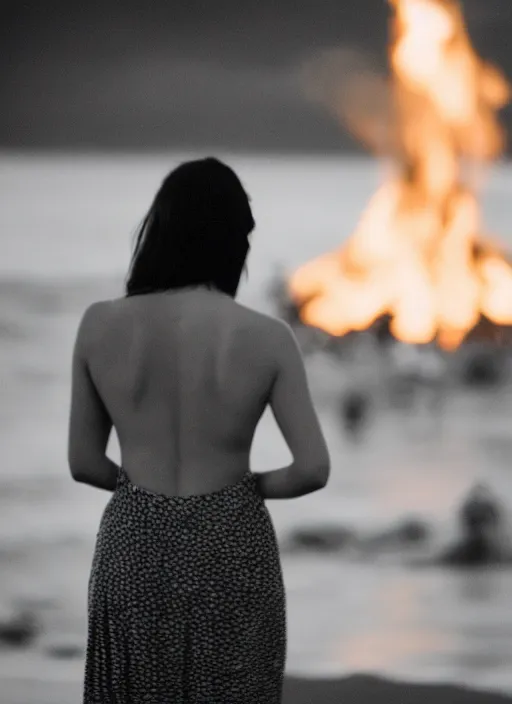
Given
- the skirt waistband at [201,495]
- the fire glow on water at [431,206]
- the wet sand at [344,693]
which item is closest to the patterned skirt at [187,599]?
the skirt waistband at [201,495]

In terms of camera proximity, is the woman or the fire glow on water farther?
the fire glow on water

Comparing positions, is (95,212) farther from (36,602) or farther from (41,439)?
(36,602)

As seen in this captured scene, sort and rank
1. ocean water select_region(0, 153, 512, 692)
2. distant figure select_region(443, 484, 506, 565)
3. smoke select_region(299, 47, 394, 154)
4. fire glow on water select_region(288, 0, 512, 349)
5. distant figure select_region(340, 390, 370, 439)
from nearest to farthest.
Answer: ocean water select_region(0, 153, 512, 692), distant figure select_region(443, 484, 506, 565), fire glow on water select_region(288, 0, 512, 349), smoke select_region(299, 47, 394, 154), distant figure select_region(340, 390, 370, 439)

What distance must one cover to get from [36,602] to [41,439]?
1853mm

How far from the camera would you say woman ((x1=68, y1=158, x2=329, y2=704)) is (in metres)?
1.06

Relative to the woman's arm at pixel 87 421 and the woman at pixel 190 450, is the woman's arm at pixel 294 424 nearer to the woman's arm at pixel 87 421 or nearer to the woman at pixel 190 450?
the woman at pixel 190 450

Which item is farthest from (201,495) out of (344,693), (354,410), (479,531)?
(354,410)

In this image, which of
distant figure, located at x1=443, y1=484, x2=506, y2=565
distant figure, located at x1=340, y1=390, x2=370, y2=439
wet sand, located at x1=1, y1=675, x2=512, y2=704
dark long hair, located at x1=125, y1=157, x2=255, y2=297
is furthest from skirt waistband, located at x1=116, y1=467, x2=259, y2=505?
distant figure, located at x1=340, y1=390, x2=370, y2=439

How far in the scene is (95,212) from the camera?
23.5 ft

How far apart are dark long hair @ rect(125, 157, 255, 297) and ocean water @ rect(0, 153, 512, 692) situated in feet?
0.67

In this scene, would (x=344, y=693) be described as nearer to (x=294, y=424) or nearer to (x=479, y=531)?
(x=294, y=424)

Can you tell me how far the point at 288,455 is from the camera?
4613 mm

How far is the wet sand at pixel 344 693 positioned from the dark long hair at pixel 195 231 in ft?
4.22

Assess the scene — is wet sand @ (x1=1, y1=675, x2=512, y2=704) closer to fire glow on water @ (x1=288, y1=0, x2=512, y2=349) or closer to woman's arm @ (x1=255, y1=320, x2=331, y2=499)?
woman's arm @ (x1=255, y1=320, x2=331, y2=499)
